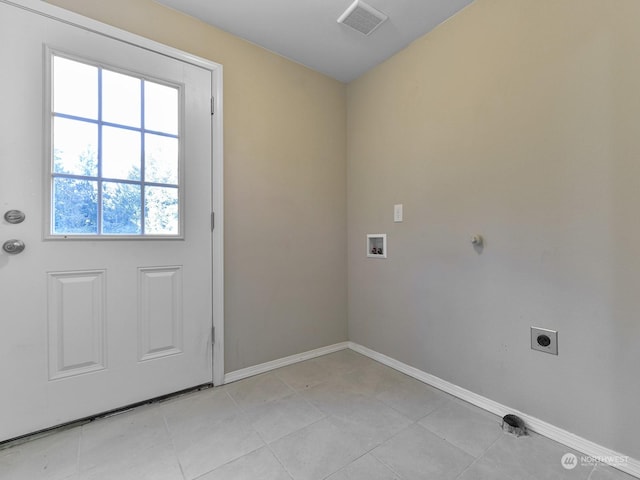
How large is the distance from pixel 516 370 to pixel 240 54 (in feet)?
8.21

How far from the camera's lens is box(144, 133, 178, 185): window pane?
160cm

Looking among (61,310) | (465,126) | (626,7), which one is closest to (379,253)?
(465,126)

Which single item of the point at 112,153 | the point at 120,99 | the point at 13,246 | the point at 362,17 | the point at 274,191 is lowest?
the point at 13,246

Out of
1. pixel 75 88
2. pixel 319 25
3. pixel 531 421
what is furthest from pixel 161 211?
pixel 531 421

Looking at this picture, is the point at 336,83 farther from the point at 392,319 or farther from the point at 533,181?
the point at 392,319

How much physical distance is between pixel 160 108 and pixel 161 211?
1.94 feet

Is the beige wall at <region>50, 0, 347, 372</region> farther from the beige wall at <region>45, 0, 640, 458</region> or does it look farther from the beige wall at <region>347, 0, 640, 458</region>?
the beige wall at <region>347, 0, 640, 458</region>

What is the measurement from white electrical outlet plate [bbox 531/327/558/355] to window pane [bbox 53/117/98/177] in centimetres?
235

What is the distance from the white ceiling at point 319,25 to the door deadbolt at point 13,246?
4.88ft

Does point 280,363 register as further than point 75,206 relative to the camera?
Yes

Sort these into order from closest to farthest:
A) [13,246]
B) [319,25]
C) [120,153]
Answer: [13,246], [120,153], [319,25]

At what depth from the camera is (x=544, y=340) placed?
1369 mm

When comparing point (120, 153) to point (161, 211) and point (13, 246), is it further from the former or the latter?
point (13, 246)

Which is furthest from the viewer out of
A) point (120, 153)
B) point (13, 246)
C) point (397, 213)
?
point (397, 213)
